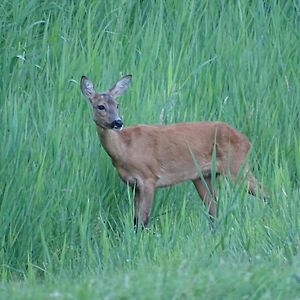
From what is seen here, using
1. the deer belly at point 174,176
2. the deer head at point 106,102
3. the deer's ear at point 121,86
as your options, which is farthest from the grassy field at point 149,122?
the deer's ear at point 121,86

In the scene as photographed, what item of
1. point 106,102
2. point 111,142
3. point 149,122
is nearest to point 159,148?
point 149,122

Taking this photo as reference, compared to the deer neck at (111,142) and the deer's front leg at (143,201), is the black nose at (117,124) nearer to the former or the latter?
the deer neck at (111,142)

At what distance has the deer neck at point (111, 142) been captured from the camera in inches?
425

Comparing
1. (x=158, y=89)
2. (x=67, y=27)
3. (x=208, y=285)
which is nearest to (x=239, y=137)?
(x=158, y=89)

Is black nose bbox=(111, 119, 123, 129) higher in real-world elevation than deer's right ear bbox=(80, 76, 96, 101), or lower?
lower

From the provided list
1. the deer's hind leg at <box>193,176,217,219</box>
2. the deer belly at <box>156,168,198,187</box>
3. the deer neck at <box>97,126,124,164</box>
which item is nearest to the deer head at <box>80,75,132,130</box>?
the deer neck at <box>97,126,124,164</box>

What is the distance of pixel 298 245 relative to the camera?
24.8ft

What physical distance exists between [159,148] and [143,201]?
898 millimetres

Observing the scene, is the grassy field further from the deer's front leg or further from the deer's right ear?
the deer's right ear

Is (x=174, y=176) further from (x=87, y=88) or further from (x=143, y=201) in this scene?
(x=87, y=88)

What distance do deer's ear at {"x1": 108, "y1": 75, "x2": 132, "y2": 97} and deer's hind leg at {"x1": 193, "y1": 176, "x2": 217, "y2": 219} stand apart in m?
1.12

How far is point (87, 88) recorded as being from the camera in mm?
10820

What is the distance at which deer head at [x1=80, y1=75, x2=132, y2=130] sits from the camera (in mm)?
10625

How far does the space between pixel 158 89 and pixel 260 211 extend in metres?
3.08
